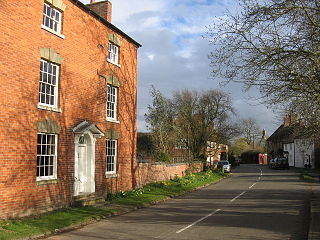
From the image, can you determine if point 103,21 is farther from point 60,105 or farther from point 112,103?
point 60,105

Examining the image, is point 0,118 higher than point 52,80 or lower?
lower

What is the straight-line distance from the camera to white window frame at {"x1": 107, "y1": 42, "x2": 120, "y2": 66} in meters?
20.2

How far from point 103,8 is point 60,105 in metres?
8.59

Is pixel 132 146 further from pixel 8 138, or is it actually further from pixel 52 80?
pixel 8 138

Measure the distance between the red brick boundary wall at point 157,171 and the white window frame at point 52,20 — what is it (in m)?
10.9

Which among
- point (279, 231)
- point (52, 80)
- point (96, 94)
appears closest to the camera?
point (279, 231)

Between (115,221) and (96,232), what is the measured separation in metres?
2.24

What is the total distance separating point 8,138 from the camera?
1261 cm

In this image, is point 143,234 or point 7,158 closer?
point 143,234

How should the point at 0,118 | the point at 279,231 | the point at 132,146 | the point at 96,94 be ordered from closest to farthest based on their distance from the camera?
1. the point at 279,231
2. the point at 0,118
3. the point at 96,94
4. the point at 132,146

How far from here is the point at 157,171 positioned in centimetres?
2739

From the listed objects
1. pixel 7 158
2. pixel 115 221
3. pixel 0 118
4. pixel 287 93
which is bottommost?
pixel 115 221

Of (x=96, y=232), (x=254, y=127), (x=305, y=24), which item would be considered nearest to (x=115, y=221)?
(x=96, y=232)

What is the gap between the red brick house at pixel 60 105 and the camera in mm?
12891
